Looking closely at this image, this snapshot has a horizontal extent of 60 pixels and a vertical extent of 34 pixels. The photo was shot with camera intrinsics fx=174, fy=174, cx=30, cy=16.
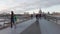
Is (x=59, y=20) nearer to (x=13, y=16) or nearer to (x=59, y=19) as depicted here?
(x=59, y=19)

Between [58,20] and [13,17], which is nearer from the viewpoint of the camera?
[13,17]

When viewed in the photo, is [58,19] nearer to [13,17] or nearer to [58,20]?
[58,20]

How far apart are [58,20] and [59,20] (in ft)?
2.02

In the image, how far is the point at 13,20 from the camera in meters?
15.8

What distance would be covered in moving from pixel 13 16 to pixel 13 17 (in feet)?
0.46

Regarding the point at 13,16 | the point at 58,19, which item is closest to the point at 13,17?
the point at 13,16

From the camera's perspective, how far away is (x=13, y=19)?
51.7 feet

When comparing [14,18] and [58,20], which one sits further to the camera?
[58,20]

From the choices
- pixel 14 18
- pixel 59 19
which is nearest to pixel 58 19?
pixel 59 19

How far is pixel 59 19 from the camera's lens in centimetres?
2586

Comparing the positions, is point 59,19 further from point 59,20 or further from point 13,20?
point 13,20

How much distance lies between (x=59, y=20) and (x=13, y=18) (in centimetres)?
1277

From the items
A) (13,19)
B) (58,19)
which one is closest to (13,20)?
(13,19)

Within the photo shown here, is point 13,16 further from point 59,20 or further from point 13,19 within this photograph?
point 59,20
